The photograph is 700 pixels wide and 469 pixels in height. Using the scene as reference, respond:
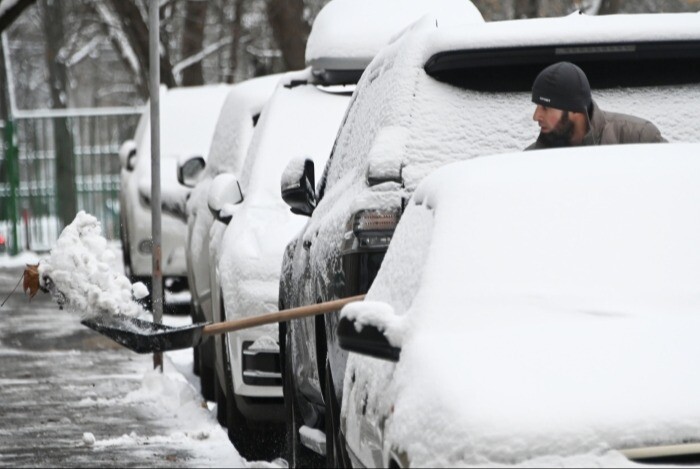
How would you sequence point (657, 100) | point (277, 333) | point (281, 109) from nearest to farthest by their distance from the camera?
point (657, 100) → point (277, 333) → point (281, 109)

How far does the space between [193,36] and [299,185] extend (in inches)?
907

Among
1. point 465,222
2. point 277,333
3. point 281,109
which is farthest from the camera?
point 281,109

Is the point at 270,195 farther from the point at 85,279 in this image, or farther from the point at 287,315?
the point at 287,315

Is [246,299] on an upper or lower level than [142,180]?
upper

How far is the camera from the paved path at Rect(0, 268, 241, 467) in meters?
8.24

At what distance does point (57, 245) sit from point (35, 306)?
32.1 ft

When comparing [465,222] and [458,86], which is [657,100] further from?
[465,222]

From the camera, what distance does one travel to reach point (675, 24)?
6645 mm

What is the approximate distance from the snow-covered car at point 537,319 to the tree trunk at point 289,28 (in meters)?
17.9

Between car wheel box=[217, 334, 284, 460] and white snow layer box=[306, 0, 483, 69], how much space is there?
5.85 feet

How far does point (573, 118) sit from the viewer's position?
21.3ft

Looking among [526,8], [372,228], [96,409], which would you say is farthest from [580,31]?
[526,8]

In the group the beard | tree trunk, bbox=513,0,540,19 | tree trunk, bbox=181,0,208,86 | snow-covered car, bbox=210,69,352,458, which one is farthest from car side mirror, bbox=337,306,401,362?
tree trunk, bbox=181,0,208,86

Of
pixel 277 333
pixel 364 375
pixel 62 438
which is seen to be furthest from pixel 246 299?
pixel 364 375
